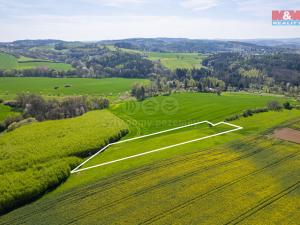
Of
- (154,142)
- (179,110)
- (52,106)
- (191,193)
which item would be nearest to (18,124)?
(52,106)

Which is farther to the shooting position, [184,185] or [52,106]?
[52,106]

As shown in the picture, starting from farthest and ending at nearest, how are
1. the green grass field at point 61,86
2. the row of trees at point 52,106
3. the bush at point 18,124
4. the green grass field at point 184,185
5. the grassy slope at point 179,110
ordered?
the green grass field at point 61,86, the row of trees at point 52,106, the grassy slope at point 179,110, the bush at point 18,124, the green grass field at point 184,185

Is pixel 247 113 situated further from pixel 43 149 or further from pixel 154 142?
pixel 43 149

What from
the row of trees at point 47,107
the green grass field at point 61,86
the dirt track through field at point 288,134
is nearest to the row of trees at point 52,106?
the row of trees at point 47,107

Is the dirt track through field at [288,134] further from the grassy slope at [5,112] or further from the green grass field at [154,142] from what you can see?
the grassy slope at [5,112]

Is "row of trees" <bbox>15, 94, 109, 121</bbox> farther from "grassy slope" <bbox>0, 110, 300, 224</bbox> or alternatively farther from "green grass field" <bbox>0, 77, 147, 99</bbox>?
"grassy slope" <bbox>0, 110, 300, 224</bbox>

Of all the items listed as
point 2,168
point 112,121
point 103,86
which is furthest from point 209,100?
point 2,168
